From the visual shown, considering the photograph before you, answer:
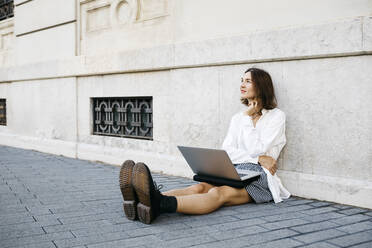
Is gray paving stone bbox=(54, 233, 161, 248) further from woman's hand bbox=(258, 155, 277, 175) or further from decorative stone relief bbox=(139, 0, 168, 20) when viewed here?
decorative stone relief bbox=(139, 0, 168, 20)

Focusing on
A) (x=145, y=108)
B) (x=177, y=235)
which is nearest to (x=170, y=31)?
(x=145, y=108)

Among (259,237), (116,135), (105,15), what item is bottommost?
(259,237)

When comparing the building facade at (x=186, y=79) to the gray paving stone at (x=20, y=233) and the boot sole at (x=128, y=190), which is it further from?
the gray paving stone at (x=20, y=233)

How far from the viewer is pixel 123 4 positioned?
676 cm

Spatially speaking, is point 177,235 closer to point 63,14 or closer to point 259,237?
point 259,237

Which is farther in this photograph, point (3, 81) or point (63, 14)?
point (3, 81)

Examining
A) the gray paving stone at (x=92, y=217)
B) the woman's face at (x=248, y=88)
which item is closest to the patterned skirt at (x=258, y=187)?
the woman's face at (x=248, y=88)

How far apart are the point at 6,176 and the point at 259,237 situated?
3957mm

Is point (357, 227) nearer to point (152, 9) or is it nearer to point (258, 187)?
point (258, 187)

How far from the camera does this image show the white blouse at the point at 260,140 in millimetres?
4066

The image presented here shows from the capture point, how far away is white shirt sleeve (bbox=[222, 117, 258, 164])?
412 cm

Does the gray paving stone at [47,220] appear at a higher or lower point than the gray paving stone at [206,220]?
higher

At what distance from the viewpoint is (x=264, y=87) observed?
14.1ft

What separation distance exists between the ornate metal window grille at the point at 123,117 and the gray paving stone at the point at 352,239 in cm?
374
